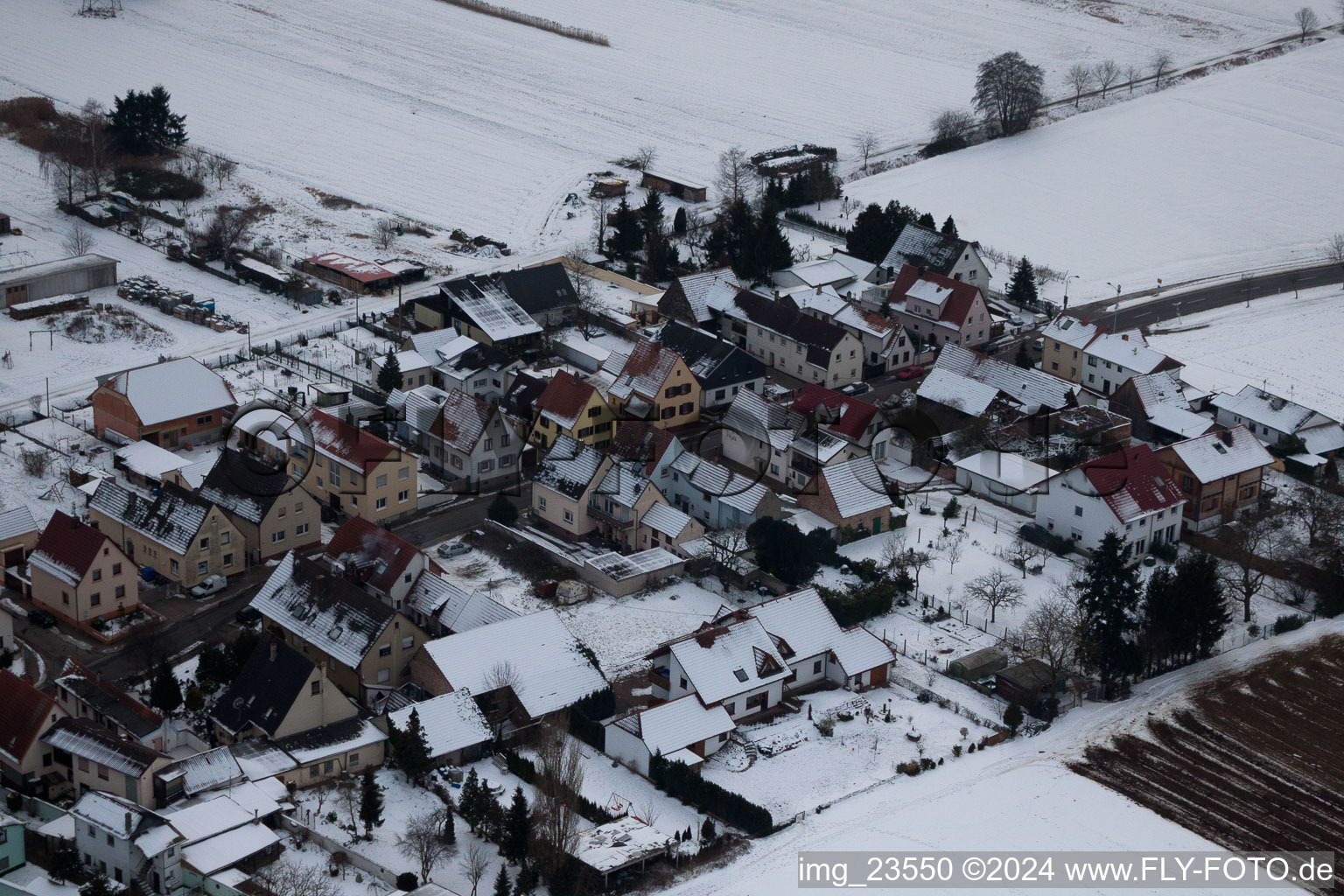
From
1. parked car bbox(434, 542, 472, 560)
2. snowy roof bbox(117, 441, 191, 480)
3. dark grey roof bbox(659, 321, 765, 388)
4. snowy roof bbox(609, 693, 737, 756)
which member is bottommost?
parked car bbox(434, 542, 472, 560)

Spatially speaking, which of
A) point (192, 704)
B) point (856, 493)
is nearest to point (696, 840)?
point (192, 704)

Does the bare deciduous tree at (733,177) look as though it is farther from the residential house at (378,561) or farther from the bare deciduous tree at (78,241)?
the residential house at (378,561)

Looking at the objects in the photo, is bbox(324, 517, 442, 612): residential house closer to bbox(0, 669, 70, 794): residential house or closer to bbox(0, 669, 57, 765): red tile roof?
bbox(0, 669, 57, 765): red tile roof

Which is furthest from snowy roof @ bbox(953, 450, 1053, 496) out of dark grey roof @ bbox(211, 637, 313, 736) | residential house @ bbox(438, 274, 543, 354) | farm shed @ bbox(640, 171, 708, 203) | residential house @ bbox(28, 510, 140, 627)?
farm shed @ bbox(640, 171, 708, 203)

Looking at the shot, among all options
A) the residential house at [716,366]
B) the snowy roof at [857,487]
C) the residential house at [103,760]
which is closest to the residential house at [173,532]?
the residential house at [103,760]

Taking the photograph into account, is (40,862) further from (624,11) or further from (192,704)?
Result: (624,11)
